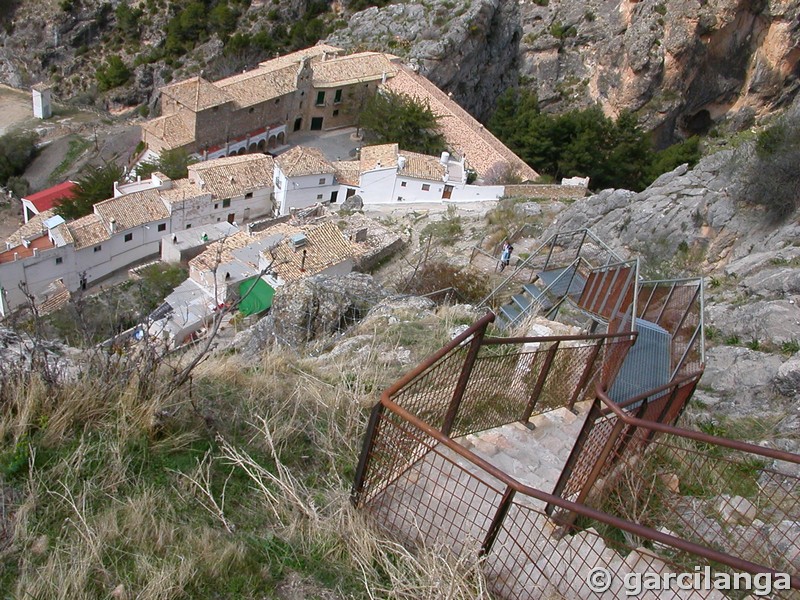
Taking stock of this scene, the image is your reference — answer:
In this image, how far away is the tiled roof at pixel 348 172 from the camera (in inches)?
1063

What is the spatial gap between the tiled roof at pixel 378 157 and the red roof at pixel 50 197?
1067 cm

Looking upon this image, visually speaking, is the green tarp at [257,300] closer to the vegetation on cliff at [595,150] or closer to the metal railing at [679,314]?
the metal railing at [679,314]

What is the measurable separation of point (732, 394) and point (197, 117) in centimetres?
2531

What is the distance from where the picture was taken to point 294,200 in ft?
87.7

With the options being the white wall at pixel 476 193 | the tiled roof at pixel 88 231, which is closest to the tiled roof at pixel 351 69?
the white wall at pixel 476 193

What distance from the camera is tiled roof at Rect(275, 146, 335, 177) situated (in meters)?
26.3

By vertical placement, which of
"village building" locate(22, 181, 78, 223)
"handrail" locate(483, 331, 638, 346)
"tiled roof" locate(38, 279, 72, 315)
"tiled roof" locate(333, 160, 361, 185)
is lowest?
"village building" locate(22, 181, 78, 223)

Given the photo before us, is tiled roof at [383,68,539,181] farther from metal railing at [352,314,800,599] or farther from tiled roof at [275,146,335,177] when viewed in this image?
metal railing at [352,314,800,599]

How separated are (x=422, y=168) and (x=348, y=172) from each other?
2969 millimetres

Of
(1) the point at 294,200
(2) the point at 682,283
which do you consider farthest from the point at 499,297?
(1) the point at 294,200

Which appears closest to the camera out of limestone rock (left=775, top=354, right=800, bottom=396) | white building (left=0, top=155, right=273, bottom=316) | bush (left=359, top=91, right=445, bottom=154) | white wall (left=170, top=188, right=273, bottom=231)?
limestone rock (left=775, top=354, right=800, bottom=396)

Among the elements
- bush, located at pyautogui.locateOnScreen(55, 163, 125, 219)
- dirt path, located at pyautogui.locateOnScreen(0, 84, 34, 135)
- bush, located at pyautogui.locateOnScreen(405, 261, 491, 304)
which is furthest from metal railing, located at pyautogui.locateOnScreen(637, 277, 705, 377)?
dirt path, located at pyautogui.locateOnScreen(0, 84, 34, 135)

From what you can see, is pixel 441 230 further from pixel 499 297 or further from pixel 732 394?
pixel 732 394

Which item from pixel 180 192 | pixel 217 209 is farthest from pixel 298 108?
pixel 180 192
